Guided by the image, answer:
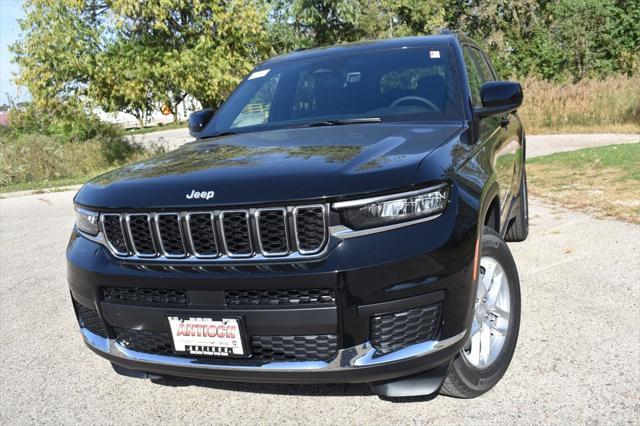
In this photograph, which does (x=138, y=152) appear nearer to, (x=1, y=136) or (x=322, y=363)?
(x=1, y=136)

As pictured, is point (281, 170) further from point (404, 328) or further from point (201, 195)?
point (404, 328)

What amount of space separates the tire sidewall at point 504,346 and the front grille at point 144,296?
4.07 ft

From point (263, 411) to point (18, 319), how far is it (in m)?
2.63

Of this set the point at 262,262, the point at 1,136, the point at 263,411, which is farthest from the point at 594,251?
the point at 1,136

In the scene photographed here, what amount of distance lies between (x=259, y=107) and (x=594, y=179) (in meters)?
6.21

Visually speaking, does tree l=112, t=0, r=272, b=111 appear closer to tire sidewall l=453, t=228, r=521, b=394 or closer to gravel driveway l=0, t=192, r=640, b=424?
gravel driveway l=0, t=192, r=640, b=424

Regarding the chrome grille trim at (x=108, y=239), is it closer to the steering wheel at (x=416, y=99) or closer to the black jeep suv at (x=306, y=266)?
the black jeep suv at (x=306, y=266)

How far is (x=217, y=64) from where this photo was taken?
1592cm

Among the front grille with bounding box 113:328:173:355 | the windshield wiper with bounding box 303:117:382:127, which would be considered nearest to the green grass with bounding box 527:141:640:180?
the windshield wiper with bounding box 303:117:382:127

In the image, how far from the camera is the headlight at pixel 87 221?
2842 millimetres

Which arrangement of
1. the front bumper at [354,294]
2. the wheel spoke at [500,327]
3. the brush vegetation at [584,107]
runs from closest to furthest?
the front bumper at [354,294], the wheel spoke at [500,327], the brush vegetation at [584,107]

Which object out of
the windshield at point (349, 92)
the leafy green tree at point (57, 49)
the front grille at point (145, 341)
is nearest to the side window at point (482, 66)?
the windshield at point (349, 92)

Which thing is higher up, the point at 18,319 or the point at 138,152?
the point at 18,319

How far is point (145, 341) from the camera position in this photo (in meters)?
2.73
